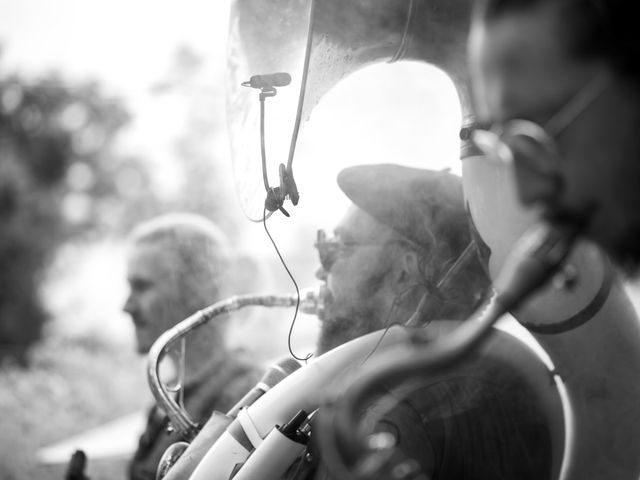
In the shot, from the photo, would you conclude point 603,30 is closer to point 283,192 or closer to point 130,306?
point 283,192

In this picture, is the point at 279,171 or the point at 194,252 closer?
the point at 279,171

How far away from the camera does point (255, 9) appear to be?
75.5 inches

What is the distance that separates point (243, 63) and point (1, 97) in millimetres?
19082

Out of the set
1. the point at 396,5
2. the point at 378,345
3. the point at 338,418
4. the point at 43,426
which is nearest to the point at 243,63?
the point at 396,5

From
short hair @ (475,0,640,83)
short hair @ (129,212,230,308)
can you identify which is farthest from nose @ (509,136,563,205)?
short hair @ (129,212,230,308)

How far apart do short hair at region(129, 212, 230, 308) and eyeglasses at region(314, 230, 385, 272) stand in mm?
1364

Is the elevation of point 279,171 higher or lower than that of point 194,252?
higher

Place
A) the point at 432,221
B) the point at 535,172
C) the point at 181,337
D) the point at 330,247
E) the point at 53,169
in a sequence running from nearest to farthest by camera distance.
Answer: the point at 535,172, the point at 432,221, the point at 330,247, the point at 181,337, the point at 53,169

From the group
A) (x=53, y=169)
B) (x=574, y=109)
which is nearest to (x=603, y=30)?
(x=574, y=109)

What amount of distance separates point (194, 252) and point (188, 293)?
7.7 inches

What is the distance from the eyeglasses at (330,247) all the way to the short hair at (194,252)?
1.36 m

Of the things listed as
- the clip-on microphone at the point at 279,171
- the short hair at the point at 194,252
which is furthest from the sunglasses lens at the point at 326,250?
the short hair at the point at 194,252

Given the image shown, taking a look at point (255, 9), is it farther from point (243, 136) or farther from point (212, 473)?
point (212, 473)

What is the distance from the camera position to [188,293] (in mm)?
3273
